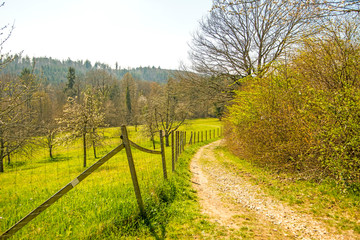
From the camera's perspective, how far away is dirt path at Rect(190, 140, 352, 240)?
378cm

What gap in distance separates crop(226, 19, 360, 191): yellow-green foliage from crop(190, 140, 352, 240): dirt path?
1622 mm

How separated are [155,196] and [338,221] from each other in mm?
3872

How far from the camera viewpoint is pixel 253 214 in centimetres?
472

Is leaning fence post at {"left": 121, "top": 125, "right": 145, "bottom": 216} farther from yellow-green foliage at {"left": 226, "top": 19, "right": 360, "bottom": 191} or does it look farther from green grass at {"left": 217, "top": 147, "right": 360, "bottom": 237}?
yellow-green foliage at {"left": 226, "top": 19, "right": 360, "bottom": 191}

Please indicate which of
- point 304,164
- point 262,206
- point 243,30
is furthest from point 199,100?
point 262,206

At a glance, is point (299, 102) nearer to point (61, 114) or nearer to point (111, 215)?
point (111, 215)

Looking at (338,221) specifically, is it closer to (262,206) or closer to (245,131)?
(262,206)

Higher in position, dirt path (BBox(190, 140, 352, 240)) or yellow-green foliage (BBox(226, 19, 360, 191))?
yellow-green foliage (BBox(226, 19, 360, 191))

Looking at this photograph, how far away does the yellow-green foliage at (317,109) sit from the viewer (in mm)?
4924

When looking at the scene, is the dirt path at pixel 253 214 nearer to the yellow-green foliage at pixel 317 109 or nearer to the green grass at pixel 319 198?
the green grass at pixel 319 198

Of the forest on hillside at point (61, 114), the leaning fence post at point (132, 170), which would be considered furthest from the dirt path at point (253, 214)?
the forest on hillside at point (61, 114)

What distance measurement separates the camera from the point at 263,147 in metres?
8.52

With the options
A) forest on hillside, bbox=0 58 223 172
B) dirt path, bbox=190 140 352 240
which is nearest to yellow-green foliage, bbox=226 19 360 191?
dirt path, bbox=190 140 352 240

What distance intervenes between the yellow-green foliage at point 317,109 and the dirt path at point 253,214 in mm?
1622
